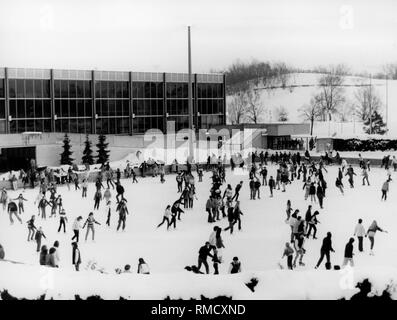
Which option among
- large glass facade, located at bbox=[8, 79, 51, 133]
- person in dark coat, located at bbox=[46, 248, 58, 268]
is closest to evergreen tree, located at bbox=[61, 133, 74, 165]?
large glass facade, located at bbox=[8, 79, 51, 133]

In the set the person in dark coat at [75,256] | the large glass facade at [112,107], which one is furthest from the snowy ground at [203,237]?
the large glass facade at [112,107]

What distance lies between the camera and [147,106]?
212 feet

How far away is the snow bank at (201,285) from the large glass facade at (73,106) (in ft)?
154

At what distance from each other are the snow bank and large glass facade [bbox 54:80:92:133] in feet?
154

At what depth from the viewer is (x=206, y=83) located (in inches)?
2793

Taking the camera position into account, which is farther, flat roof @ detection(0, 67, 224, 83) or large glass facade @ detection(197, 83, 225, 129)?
large glass facade @ detection(197, 83, 225, 129)

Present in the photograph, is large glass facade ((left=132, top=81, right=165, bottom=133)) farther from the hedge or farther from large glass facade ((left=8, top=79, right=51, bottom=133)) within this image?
the hedge

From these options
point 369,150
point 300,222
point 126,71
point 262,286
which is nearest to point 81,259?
point 300,222

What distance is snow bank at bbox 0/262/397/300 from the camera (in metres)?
11.8

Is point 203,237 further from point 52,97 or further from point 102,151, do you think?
point 52,97

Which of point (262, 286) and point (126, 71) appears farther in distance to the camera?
point (126, 71)
